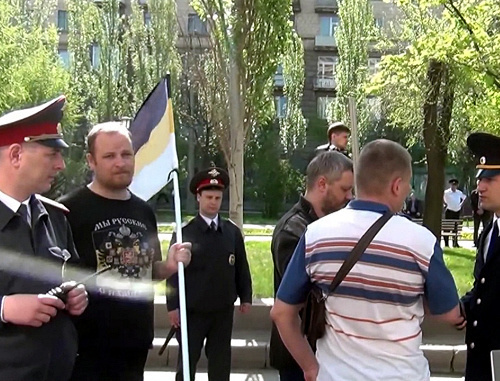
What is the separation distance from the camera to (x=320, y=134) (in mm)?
47469

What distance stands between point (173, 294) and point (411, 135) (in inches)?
596

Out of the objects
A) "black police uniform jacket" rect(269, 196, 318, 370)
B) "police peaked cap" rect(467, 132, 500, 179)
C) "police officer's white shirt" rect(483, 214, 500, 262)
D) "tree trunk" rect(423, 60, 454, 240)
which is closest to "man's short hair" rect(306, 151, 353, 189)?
"black police uniform jacket" rect(269, 196, 318, 370)

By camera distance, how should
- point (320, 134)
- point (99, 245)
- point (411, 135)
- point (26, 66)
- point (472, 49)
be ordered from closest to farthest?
point (99, 245), point (472, 49), point (411, 135), point (26, 66), point (320, 134)

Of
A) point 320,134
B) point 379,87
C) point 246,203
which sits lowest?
point 246,203

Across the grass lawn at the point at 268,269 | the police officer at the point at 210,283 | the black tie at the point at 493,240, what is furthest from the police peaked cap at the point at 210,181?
the black tie at the point at 493,240

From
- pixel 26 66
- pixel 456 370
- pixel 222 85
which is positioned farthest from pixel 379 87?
pixel 26 66

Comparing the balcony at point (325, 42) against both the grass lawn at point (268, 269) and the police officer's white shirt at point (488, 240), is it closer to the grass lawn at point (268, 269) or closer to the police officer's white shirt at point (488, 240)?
the grass lawn at point (268, 269)

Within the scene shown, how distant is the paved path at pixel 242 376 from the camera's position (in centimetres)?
697

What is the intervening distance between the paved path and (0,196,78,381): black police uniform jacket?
4.10 metres

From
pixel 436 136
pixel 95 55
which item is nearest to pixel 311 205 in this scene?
pixel 436 136

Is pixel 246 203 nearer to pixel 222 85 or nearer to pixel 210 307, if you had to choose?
pixel 222 85

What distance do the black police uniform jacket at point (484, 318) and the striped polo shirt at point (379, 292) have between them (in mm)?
849

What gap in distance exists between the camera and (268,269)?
1166 cm

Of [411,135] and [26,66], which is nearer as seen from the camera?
[411,135]
